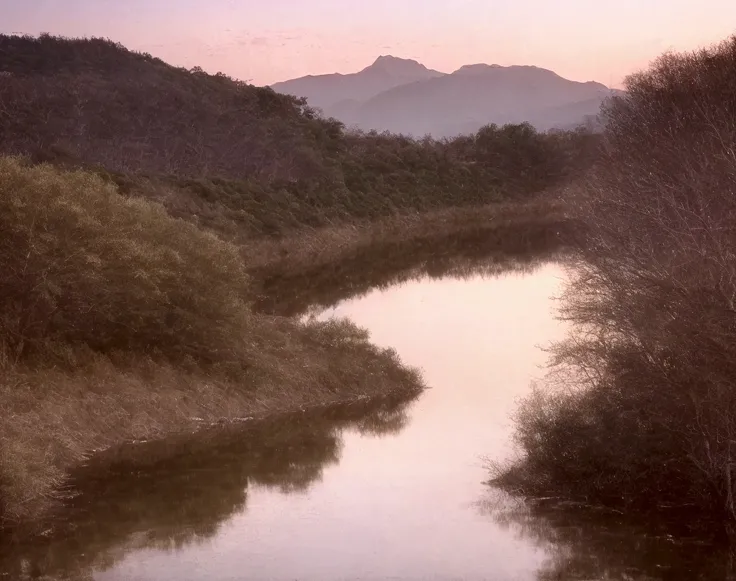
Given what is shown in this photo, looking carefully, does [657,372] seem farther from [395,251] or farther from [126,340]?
[395,251]

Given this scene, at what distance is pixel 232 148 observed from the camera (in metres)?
89.0

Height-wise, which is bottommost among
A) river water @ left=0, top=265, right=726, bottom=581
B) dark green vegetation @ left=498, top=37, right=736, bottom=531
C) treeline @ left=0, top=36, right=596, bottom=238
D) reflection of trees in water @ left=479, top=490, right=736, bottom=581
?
reflection of trees in water @ left=479, top=490, right=736, bottom=581

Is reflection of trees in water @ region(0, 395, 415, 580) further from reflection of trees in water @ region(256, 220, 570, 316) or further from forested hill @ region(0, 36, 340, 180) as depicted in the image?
forested hill @ region(0, 36, 340, 180)

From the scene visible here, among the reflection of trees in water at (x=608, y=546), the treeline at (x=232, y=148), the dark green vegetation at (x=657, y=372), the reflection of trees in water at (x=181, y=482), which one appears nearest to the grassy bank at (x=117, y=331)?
the reflection of trees in water at (x=181, y=482)

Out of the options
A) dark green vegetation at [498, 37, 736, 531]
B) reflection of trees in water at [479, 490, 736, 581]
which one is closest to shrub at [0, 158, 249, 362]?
dark green vegetation at [498, 37, 736, 531]

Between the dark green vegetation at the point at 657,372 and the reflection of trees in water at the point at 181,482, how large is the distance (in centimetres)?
521

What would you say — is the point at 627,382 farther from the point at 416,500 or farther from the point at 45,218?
the point at 45,218

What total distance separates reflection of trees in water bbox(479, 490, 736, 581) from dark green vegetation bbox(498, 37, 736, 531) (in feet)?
2.15

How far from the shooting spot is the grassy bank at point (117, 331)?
2491 cm

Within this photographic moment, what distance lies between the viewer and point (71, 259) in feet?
86.3

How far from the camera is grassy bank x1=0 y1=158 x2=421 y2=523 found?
81.7 ft

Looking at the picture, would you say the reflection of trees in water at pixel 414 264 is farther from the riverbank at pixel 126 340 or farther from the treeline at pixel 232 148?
the riverbank at pixel 126 340

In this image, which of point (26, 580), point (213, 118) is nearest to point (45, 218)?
point (26, 580)

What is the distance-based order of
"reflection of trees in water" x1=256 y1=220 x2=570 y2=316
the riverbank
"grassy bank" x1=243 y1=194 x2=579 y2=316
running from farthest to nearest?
"grassy bank" x1=243 y1=194 x2=579 y2=316, "reflection of trees in water" x1=256 y1=220 x2=570 y2=316, the riverbank
